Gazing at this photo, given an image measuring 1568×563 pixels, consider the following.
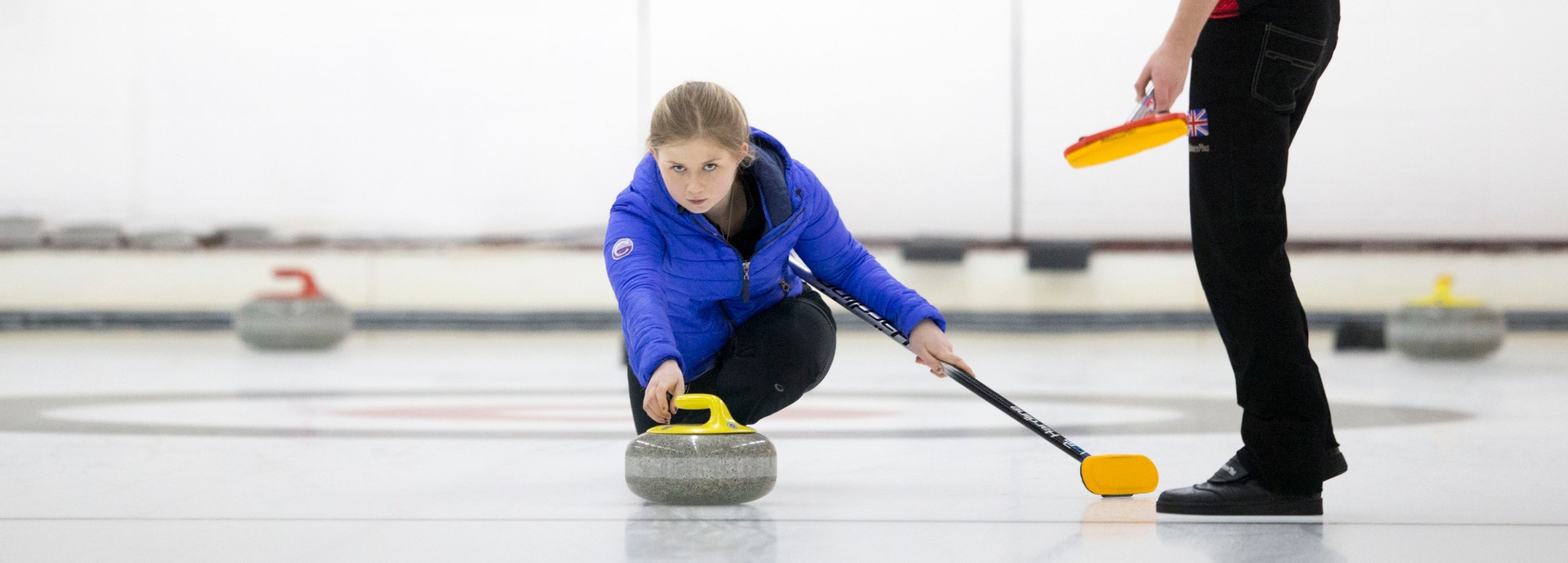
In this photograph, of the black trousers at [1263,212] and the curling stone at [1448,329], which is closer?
the black trousers at [1263,212]

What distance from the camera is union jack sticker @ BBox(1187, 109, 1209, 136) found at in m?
1.65

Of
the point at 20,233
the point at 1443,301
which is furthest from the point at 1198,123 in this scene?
the point at 20,233

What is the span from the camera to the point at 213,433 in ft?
8.76

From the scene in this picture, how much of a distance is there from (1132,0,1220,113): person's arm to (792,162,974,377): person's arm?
45 cm

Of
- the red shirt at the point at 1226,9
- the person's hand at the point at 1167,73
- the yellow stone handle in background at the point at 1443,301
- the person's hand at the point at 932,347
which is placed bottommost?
the yellow stone handle in background at the point at 1443,301

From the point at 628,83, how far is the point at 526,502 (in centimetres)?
576

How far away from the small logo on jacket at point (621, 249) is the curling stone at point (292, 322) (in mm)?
4054

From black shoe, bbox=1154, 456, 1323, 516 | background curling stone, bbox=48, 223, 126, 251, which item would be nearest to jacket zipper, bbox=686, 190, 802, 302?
black shoe, bbox=1154, 456, 1323, 516

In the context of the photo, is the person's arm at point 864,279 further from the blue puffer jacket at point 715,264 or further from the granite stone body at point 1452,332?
the granite stone body at point 1452,332

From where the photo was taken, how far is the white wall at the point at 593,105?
7078 millimetres

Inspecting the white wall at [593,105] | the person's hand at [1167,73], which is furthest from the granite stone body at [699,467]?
the white wall at [593,105]

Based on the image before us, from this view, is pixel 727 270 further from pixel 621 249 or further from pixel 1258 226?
pixel 1258 226

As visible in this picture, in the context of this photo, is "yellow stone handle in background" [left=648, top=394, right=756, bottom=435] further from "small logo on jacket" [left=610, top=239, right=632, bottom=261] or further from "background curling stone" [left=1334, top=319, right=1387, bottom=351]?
"background curling stone" [left=1334, top=319, right=1387, bottom=351]

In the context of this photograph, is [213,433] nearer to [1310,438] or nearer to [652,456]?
[652,456]
